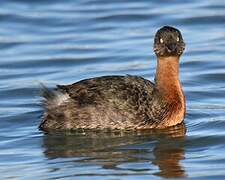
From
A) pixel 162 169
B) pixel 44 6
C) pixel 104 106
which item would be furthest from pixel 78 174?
pixel 44 6

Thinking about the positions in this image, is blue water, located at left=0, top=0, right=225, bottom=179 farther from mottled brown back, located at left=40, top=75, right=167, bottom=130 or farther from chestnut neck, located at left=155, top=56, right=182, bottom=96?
chestnut neck, located at left=155, top=56, right=182, bottom=96

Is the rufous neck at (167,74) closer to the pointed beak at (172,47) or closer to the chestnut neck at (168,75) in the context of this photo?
the chestnut neck at (168,75)

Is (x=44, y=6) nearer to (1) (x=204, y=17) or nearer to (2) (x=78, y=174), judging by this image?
(1) (x=204, y=17)

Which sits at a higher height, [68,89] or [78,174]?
[68,89]

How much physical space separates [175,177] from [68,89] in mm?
2912

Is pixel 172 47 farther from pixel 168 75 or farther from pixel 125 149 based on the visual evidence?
pixel 125 149

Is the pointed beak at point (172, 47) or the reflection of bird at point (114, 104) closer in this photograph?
the reflection of bird at point (114, 104)

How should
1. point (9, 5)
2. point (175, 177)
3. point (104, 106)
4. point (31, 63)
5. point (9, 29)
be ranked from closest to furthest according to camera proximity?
1. point (175, 177)
2. point (104, 106)
3. point (31, 63)
4. point (9, 29)
5. point (9, 5)

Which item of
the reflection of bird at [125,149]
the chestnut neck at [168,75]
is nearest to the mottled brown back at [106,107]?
the reflection of bird at [125,149]

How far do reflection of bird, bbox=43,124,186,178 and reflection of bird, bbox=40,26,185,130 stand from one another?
131 mm

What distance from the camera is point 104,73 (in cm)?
1731

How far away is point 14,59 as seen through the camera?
738 inches

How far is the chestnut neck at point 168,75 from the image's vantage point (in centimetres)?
1386

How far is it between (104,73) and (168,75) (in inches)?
138
